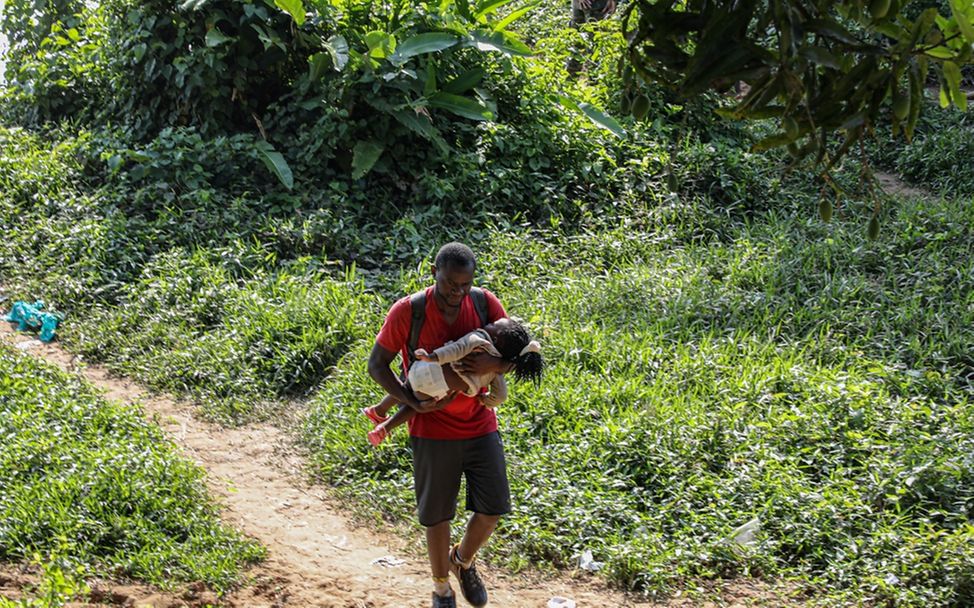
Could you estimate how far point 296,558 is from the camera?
16.2 ft

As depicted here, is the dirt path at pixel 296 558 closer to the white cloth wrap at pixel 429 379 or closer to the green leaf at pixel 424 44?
the white cloth wrap at pixel 429 379

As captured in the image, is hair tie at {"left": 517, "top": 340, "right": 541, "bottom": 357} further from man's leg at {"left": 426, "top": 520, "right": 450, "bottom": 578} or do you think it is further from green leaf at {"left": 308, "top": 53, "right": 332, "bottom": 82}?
green leaf at {"left": 308, "top": 53, "right": 332, "bottom": 82}

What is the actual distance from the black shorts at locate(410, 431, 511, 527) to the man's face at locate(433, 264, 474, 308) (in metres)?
0.56

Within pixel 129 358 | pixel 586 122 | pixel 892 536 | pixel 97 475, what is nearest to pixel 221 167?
pixel 129 358

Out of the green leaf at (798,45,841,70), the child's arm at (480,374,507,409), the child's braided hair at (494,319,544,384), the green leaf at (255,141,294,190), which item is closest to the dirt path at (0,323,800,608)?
the child's arm at (480,374,507,409)

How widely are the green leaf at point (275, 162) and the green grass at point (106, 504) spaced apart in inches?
118

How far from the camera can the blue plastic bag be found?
23.8 feet

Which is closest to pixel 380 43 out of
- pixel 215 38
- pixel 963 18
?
pixel 215 38

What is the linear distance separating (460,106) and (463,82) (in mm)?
301

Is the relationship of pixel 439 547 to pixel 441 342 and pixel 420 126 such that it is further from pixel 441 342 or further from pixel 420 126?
pixel 420 126

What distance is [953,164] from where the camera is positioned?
355 inches

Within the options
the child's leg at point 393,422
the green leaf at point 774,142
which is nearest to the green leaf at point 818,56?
the green leaf at point 774,142

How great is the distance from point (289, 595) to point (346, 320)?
2.61 meters

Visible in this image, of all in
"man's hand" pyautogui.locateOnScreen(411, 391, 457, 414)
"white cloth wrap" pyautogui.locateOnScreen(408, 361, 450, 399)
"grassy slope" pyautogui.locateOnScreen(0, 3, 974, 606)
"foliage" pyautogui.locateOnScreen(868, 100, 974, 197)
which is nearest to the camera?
"white cloth wrap" pyautogui.locateOnScreen(408, 361, 450, 399)
